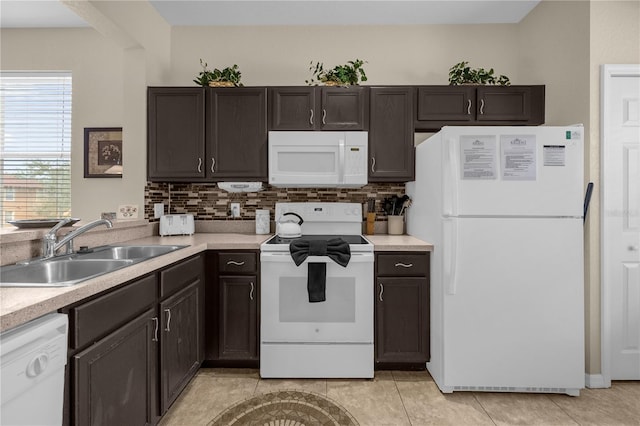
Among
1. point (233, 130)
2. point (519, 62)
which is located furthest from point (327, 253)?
point (519, 62)

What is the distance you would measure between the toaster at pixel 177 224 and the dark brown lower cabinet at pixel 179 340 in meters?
0.73

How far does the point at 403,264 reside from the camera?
2.55 meters

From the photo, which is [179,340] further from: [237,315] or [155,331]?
[237,315]

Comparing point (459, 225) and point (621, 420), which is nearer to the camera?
point (621, 420)

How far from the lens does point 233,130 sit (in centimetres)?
292

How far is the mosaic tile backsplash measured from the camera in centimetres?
323

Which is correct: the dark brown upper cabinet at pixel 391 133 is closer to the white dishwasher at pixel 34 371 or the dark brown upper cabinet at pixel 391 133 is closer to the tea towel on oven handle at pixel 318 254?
the tea towel on oven handle at pixel 318 254

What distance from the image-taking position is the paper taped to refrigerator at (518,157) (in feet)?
7.34

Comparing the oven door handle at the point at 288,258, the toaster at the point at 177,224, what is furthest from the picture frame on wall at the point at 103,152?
the oven door handle at the point at 288,258

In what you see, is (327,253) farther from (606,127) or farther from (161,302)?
(606,127)

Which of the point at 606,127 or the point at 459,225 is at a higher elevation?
the point at 606,127

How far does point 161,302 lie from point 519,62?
3.48m

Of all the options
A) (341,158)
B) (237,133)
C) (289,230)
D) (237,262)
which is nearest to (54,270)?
(237,262)

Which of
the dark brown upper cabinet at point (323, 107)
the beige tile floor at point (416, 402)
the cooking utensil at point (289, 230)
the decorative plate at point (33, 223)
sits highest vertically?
the dark brown upper cabinet at point (323, 107)
